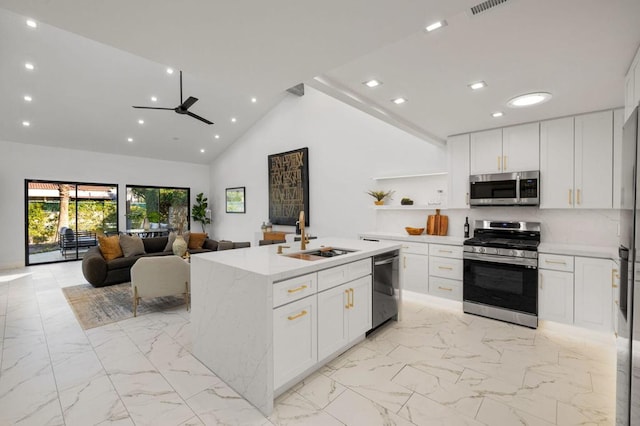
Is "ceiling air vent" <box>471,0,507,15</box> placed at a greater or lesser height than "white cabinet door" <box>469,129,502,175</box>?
greater

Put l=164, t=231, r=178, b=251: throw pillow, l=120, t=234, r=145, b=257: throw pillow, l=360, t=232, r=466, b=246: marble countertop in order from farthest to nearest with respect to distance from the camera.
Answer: l=164, t=231, r=178, b=251: throw pillow, l=120, t=234, r=145, b=257: throw pillow, l=360, t=232, r=466, b=246: marble countertop

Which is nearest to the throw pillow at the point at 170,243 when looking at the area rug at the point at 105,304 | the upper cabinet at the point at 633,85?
the area rug at the point at 105,304

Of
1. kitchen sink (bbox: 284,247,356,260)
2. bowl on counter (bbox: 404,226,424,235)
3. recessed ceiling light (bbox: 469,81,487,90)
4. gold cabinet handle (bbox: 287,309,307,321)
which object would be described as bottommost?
gold cabinet handle (bbox: 287,309,307,321)

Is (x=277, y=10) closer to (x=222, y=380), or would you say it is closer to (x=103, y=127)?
(x=222, y=380)

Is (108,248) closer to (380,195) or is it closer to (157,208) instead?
(157,208)

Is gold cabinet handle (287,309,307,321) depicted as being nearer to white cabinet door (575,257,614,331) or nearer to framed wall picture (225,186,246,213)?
white cabinet door (575,257,614,331)

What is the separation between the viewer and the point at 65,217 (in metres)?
7.50

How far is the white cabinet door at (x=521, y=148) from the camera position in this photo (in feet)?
11.9

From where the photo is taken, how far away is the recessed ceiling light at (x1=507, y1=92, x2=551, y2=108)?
2.71 m

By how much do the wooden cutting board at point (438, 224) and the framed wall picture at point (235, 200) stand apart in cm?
571

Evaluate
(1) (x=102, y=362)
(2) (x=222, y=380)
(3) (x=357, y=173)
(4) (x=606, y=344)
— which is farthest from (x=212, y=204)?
(4) (x=606, y=344)

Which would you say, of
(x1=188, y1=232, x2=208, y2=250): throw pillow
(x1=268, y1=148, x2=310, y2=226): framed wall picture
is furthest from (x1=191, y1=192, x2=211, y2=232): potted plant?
(x1=268, y1=148, x2=310, y2=226): framed wall picture

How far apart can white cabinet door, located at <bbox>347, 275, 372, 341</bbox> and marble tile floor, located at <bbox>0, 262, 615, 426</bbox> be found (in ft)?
0.71

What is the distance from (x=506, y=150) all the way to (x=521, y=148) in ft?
0.53
